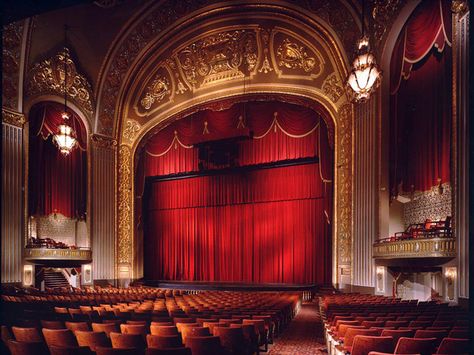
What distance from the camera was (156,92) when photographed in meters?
18.6

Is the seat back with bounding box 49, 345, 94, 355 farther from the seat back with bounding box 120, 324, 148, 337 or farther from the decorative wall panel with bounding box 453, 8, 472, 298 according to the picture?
the decorative wall panel with bounding box 453, 8, 472, 298

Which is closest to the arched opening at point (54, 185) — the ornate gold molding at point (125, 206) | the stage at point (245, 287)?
the ornate gold molding at point (125, 206)

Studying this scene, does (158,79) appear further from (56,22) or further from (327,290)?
(327,290)

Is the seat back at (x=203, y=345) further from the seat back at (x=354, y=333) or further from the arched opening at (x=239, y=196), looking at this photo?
the arched opening at (x=239, y=196)

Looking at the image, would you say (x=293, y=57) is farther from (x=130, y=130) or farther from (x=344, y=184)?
(x=130, y=130)

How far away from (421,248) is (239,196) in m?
11.4

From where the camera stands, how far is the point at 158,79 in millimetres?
18219

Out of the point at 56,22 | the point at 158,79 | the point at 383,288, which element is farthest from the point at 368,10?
the point at 56,22

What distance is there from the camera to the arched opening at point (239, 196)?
56.7 ft

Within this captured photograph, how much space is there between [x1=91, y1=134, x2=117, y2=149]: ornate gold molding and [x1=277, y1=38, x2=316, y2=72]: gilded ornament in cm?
770

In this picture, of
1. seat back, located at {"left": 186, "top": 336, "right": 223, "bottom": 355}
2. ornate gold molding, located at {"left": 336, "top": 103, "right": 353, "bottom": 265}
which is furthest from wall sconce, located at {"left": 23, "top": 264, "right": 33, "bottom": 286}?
seat back, located at {"left": 186, "top": 336, "right": 223, "bottom": 355}

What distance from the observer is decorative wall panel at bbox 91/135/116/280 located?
1700 cm

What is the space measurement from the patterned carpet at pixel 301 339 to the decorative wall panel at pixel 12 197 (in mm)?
9114

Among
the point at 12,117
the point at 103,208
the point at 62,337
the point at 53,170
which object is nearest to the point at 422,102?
the point at 62,337
